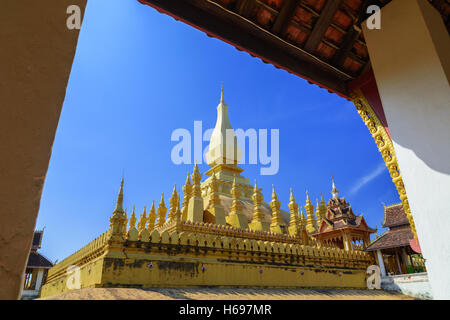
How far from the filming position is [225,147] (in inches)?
1078

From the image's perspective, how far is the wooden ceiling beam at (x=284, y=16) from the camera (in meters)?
3.62

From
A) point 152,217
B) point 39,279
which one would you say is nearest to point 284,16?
point 152,217

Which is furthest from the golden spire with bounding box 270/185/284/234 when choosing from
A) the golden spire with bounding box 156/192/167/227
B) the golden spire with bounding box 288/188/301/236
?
the golden spire with bounding box 156/192/167/227

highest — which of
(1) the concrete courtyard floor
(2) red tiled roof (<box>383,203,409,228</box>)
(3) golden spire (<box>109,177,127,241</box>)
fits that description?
(2) red tiled roof (<box>383,203,409,228</box>)

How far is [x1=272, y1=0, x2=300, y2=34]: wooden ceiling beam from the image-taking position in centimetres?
362

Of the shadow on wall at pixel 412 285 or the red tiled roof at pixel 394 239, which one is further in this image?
the red tiled roof at pixel 394 239

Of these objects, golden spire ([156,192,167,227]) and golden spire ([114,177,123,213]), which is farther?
golden spire ([156,192,167,227])

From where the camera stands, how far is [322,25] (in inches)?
153

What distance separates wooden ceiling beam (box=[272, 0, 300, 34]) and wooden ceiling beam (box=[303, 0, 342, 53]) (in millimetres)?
438

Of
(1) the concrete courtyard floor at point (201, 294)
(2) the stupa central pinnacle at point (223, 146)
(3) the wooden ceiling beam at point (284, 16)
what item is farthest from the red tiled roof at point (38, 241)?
(3) the wooden ceiling beam at point (284, 16)

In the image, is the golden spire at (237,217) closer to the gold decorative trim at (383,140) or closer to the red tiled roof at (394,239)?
the red tiled roof at (394,239)

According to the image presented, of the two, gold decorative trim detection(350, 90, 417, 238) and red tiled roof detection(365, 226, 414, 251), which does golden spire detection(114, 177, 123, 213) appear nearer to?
gold decorative trim detection(350, 90, 417, 238)

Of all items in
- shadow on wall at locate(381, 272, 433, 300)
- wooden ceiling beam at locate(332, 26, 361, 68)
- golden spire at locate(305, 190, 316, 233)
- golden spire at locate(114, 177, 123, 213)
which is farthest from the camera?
golden spire at locate(305, 190, 316, 233)

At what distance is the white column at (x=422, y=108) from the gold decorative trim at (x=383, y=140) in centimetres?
48
